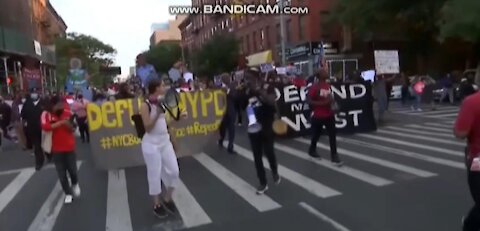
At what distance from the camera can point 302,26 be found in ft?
145

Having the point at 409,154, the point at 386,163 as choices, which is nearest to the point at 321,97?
the point at 386,163

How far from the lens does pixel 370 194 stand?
7.74 metres

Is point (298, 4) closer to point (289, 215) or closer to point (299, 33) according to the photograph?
point (299, 33)

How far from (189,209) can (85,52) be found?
8908 centimetres

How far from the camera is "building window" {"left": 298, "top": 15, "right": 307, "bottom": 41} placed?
43650mm

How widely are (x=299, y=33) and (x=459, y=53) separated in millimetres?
11018

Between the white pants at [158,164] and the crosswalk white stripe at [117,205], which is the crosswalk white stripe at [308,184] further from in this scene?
the crosswalk white stripe at [117,205]

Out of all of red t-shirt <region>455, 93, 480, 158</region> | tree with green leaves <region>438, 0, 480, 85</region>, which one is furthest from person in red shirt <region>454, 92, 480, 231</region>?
tree with green leaves <region>438, 0, 480, 85</region>

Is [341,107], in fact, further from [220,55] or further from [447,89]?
[220,55]

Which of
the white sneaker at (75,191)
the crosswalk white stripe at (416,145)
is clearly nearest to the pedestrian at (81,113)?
the crosswalk white stripe at (416,145)

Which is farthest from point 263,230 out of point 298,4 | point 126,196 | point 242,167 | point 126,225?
point 298,4

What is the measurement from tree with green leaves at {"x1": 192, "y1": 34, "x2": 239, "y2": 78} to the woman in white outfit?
45.8m

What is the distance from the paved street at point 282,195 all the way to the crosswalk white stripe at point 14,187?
0.02 meters

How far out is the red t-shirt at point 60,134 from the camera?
844cm
